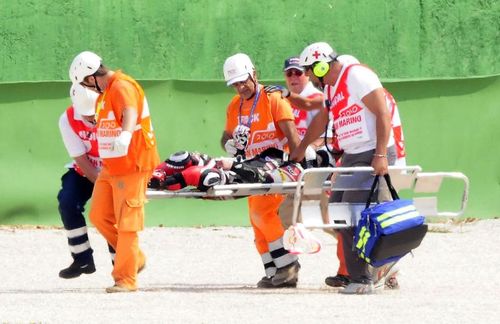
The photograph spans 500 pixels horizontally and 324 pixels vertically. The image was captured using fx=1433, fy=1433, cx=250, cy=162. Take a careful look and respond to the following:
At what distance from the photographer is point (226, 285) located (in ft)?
36.9

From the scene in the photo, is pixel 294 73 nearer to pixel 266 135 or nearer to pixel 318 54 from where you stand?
pixel 266 135

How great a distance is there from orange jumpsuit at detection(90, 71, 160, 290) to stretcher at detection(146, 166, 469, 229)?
0.61ft

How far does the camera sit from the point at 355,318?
8570 mm

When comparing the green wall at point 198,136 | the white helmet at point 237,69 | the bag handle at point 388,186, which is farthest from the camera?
the green wall at point 198,136

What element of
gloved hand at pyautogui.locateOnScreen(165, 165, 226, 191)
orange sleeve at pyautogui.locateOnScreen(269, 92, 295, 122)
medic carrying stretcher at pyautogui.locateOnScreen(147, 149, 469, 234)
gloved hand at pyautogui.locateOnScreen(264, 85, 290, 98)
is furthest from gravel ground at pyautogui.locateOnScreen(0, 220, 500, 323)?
gloved hand at pyautogui.locateOnScreen(264, 85, 290, 98)

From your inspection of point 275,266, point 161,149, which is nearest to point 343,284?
point 275,266

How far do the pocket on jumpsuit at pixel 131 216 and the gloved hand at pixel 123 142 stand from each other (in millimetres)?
444

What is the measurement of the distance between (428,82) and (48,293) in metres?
6.32

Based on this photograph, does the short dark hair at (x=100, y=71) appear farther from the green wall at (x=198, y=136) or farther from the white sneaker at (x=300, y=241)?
the green wall at (x=198, y=136)

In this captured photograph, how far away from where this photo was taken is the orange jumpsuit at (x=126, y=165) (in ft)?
33.1

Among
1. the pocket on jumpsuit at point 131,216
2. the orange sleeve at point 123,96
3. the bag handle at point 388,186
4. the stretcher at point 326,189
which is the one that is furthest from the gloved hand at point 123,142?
the bag handle at point 388,186

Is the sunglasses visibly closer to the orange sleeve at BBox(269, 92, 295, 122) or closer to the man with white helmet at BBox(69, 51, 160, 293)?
the orange sleeve at BBox(269, 92, 295, 122)

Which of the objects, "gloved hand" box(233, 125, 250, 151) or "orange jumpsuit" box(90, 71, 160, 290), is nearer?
"orange jumpsuit" box(90, 71, 160, 290)

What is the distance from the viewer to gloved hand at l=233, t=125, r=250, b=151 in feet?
35.6
